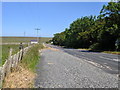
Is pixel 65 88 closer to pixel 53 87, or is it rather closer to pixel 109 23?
pixel 53 87

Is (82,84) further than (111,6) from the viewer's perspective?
No

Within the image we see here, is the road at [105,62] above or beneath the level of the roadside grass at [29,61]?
beneath

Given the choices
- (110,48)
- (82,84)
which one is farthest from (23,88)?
(110,48)

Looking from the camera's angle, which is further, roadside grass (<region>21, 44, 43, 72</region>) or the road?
the road

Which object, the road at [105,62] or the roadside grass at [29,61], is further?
the road at [105,62]

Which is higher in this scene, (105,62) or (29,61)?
(29,61)

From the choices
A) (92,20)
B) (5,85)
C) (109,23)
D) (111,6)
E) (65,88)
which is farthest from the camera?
(92,20)

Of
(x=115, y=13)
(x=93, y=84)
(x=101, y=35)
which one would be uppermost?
(x=115, y=13)

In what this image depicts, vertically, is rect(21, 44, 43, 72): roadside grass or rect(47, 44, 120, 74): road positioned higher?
rect(21, 44, 43, 72): roadside grass

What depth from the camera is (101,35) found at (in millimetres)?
49688

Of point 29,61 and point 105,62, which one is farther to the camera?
point 105,62

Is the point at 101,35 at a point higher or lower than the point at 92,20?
lower

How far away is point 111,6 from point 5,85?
39.3 m

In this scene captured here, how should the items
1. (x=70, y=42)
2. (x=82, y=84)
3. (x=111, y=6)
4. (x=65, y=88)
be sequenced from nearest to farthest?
(x=65, y=88) → (x=82, y=84) → (x=111, y=6) → (x=70, y=42)
